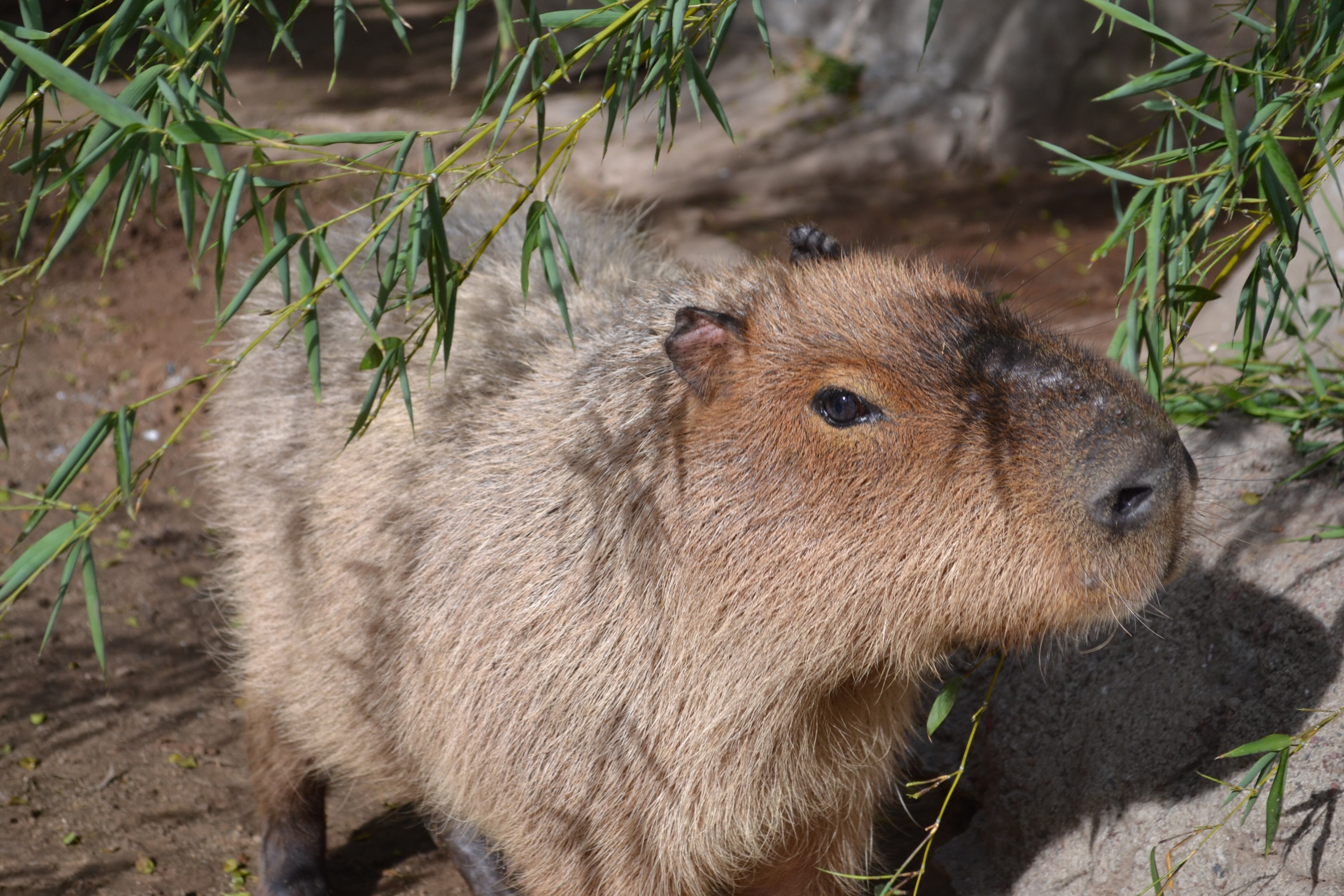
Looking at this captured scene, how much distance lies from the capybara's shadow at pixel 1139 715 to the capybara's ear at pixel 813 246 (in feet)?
2.96

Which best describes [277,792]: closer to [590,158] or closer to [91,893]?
[91,893]

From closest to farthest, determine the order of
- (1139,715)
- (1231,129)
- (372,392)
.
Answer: (1231,129) → (372,392) → (1139,715)

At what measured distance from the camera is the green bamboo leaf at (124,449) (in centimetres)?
179

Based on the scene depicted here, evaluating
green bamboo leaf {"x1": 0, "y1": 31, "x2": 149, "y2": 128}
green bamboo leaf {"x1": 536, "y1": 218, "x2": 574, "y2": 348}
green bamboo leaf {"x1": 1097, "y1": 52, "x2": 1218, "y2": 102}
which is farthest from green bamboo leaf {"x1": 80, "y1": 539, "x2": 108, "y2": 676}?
green bamboo leaf {"x1": 1097, "y1": 52, "x2": 1218, "y2": 102}

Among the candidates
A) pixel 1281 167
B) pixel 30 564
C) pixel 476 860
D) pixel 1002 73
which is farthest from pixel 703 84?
pixel 1002 73

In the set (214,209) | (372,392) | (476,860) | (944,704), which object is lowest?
(476,860)

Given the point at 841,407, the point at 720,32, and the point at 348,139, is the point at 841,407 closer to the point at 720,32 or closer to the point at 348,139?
the point at 720,32

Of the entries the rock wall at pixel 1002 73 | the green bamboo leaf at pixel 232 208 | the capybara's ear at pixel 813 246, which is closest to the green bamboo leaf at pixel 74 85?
the green bamboo leaf at pixel 232 208

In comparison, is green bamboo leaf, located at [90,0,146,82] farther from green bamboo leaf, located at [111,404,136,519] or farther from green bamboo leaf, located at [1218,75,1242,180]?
green bamboo leaf, located at [1218,75,1242,180]

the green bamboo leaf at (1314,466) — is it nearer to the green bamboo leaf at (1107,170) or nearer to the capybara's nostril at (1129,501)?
the green bamboo leaf at (1107,170)

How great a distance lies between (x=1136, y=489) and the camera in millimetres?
1747

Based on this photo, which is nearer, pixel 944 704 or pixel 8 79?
pixel 8 79

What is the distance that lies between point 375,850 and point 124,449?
1.88m

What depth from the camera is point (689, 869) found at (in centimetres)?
222
